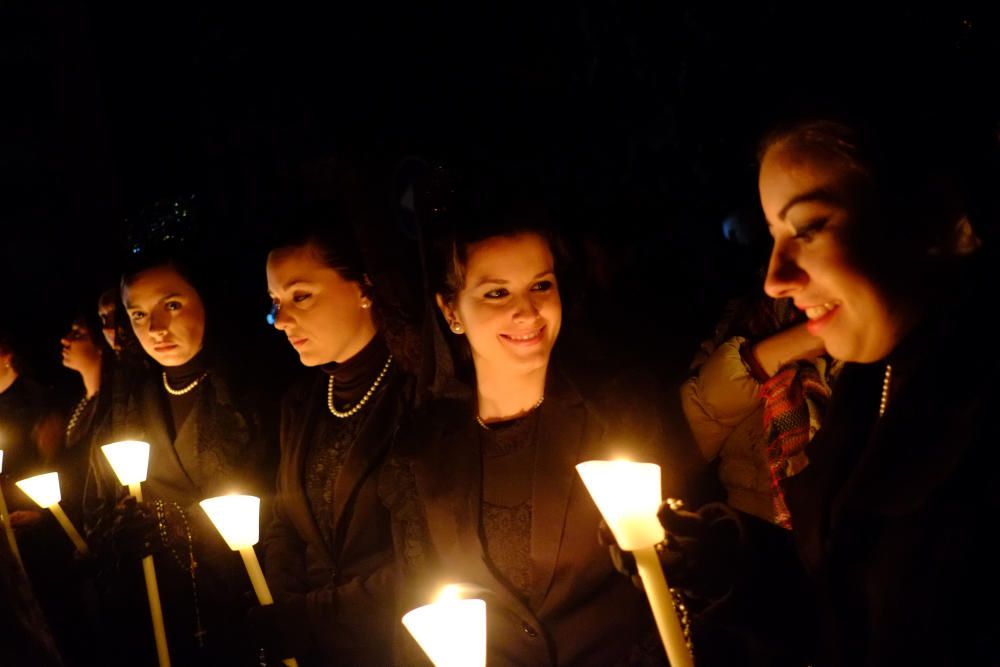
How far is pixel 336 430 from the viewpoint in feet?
12.2

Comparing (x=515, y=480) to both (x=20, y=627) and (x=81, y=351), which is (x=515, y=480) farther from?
(x=81, y=351)

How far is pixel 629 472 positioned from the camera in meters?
1.56

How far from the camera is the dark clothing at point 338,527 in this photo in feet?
10.7

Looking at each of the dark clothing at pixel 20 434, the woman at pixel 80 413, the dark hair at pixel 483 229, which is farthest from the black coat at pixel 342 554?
the dark clothing at pixel 20 434

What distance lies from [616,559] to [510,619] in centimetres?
101

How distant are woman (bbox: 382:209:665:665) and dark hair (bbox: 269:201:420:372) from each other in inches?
19.6

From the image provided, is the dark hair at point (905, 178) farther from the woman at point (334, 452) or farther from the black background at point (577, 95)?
the woman at point (334, 452)

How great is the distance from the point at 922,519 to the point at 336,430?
2870 mm

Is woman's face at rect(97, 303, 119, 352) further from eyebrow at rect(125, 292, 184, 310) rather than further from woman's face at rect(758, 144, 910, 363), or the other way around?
woman's face at rect(758, 144, 910, 363)

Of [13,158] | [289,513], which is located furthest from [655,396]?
[13,158]

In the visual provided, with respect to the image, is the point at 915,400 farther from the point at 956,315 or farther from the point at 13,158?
the point at 13,158

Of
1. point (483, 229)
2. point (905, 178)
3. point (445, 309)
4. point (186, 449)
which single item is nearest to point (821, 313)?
point (905, 178)

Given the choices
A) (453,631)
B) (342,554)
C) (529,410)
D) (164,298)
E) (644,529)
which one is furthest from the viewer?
(164,298)

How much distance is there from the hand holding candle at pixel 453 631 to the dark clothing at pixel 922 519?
964 millimetres
